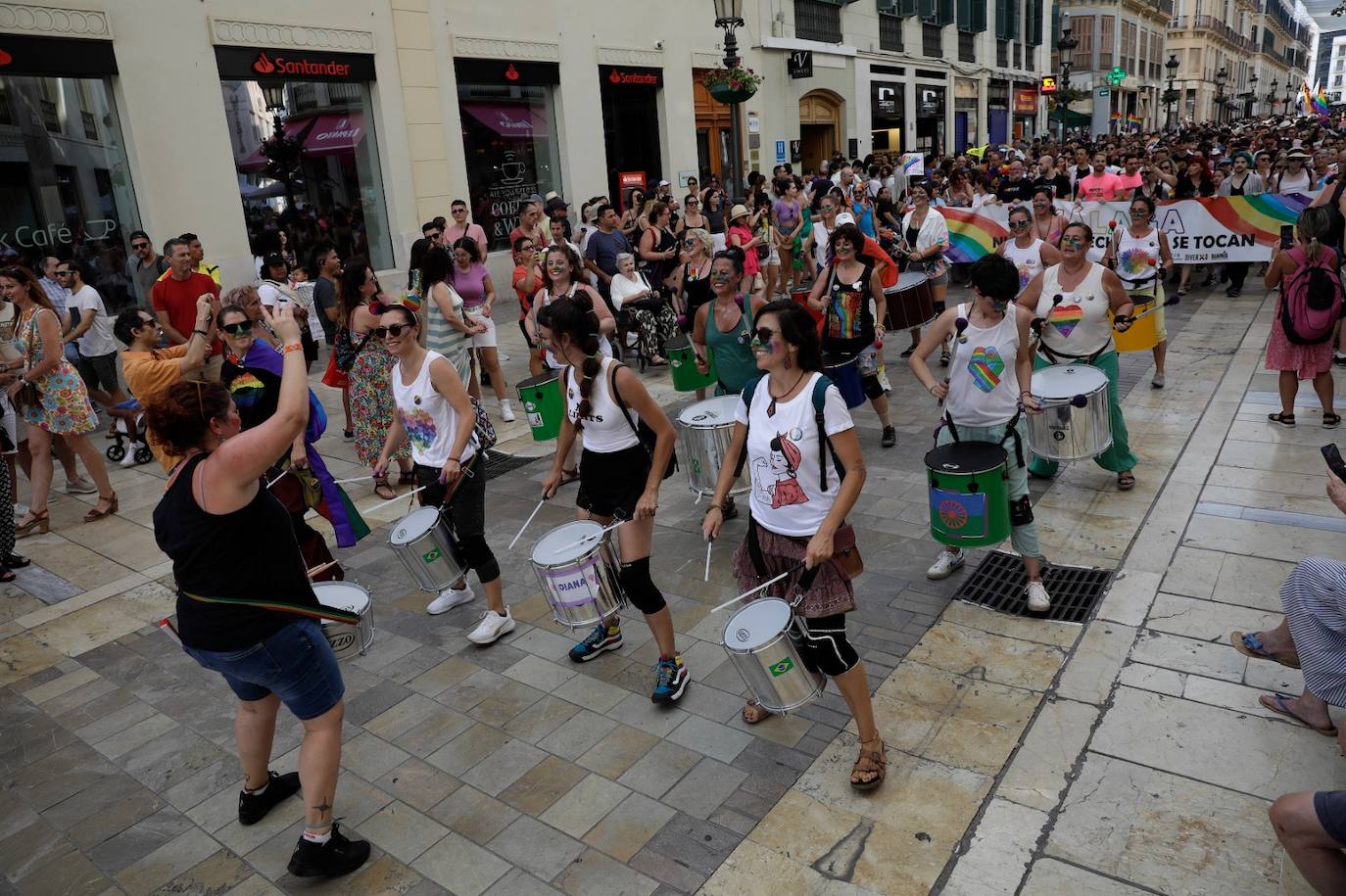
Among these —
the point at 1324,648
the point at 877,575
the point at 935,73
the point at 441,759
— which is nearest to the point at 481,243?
the point at 877,575

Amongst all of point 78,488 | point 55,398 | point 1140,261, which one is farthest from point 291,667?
point 1140,261

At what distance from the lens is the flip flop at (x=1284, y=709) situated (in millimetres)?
3758

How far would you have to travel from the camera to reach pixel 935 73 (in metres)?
31.5

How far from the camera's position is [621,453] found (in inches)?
178

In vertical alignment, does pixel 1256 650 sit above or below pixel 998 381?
below

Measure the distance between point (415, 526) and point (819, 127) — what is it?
23.8 m

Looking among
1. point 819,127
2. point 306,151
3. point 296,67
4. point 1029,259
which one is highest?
point 296,67

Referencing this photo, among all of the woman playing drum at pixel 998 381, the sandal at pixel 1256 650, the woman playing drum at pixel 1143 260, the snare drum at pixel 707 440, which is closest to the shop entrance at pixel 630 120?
the woman playing drum at pixel 1143 260

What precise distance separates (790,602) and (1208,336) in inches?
355

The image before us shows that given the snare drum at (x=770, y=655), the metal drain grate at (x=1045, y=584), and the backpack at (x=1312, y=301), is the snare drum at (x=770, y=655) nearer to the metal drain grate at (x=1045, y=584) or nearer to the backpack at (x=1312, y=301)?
the metal drain grate at (x=1045, y=584)

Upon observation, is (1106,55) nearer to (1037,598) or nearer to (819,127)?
(819,127)

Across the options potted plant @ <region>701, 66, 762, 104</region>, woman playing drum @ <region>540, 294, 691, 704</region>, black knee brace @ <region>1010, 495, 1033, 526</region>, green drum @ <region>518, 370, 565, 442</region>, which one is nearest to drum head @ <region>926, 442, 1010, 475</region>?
black knee brace @ <region>1010, 495, 1033, 526</region>

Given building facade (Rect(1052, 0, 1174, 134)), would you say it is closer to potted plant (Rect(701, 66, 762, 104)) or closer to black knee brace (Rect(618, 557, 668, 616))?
potted plant (Rect(701, 66, 762, 104))

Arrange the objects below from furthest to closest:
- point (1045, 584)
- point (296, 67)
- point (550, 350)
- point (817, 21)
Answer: point (817, 21)
point (296, 67)
point (550, 350)
point (1045, 584)
